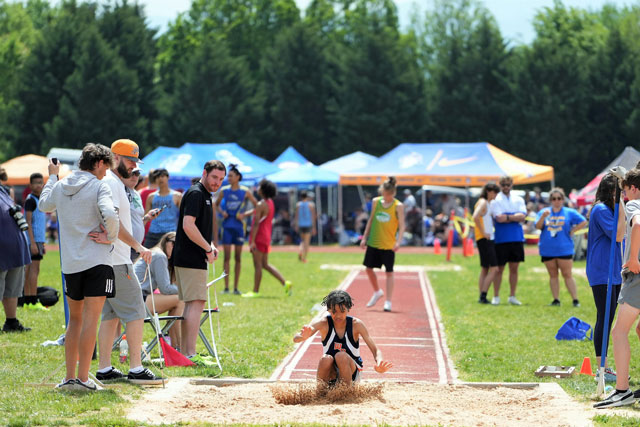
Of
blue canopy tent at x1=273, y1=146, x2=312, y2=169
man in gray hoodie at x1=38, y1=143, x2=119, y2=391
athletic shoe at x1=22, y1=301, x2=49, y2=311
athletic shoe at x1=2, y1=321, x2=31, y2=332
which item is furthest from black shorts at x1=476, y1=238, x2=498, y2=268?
blue canopy tent at x1=273, y1=146, x2=312, y2=169

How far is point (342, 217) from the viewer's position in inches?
1454

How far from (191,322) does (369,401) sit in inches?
92.2

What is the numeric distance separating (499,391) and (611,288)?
135 cm

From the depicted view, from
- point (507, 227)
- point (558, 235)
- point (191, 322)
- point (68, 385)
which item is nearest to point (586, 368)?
point (191, 322)

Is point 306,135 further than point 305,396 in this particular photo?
Yes

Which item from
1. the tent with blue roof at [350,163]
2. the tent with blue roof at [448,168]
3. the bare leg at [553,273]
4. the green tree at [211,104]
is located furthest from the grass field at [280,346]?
the green tree at [211,104]

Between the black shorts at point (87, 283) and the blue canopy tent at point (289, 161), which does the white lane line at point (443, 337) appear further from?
the blue canopy tent at point (289, 161)

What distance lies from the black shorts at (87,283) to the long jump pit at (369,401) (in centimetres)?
92

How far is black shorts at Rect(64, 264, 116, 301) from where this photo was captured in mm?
7141

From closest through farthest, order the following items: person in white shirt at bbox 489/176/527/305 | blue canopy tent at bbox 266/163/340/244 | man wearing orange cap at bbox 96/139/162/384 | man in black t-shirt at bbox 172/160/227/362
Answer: man wearing orange cap at bbox 96/139/162/384
man in black t-shirt at bbox 172/160/227/362
person in white shirt at bbox 489/176/527/305
blue canopy tent at bbox 266/163/340/244

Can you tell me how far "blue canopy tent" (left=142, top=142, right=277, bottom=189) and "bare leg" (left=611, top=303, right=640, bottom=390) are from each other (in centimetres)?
2618

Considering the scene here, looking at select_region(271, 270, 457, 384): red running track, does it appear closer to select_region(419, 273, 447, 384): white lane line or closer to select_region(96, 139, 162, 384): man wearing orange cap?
select_region(419, 273, 447, 384): white lane line

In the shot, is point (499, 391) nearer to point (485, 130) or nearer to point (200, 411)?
point (200, 411)

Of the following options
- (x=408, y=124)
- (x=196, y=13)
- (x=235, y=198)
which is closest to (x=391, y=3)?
(x=196, y=13)
